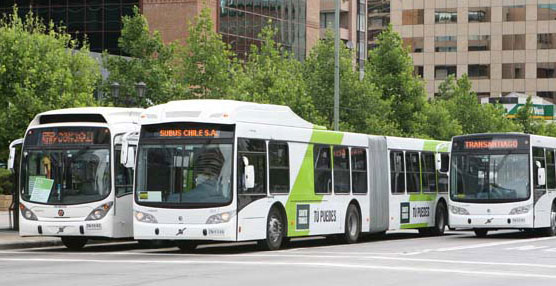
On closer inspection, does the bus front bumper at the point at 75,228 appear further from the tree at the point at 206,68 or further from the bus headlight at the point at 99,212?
the tree at the point at 206,68

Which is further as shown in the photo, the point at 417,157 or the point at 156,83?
the point at 156,83

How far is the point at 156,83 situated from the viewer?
40844mm

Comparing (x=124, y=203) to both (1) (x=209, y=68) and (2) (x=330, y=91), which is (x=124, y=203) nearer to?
(1) (x=209, y=68)

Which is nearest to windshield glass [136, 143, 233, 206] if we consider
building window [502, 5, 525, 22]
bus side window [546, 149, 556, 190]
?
bus side window [546, 149, 556, 190]

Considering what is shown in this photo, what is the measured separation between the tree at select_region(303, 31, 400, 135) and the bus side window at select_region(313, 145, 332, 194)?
22.0 metres

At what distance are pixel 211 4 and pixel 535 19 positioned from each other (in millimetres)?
49796

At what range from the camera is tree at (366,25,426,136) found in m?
53.8

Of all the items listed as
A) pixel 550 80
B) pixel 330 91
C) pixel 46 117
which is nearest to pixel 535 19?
pixel 550 80

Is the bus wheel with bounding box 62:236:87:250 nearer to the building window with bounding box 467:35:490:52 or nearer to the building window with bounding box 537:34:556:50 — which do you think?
the building window with bounding box 537:34:556:50

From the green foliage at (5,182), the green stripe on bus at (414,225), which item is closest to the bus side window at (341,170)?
the green stripe on bus at (414,225)

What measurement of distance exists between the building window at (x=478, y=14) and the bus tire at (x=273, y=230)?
92.6m

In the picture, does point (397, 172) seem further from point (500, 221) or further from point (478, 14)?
point (478, 14)

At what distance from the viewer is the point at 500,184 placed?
3059cm

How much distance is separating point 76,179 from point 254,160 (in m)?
3.96
